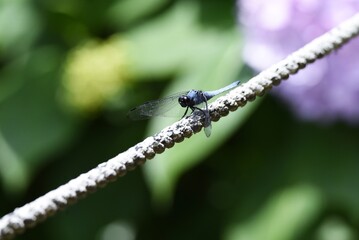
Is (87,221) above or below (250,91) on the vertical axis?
above

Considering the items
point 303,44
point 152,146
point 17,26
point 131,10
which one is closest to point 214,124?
point 303,44

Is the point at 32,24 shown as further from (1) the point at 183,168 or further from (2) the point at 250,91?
(2) the point at 250,91

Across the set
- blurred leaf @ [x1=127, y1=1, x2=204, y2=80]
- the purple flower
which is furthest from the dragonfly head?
blurred leaf @ [x1=127, y1=1, x2=204, y2=80]

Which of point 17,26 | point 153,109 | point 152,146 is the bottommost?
point 152,146

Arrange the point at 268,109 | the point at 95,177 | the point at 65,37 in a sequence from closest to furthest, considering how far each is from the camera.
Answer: the point at 95,177, the point at 268,109, the point at 65,37

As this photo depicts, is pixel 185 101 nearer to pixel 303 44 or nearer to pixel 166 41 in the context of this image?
pixel 303 44

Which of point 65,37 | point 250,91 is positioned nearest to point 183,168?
point 65,37

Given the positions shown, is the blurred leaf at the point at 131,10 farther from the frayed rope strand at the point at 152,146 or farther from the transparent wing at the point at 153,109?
the frayed rope strand at the point at 152,146

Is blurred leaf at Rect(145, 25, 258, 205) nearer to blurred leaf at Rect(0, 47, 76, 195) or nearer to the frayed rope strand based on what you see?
blurred leaf at Rect(0, 47, 76, 195)
